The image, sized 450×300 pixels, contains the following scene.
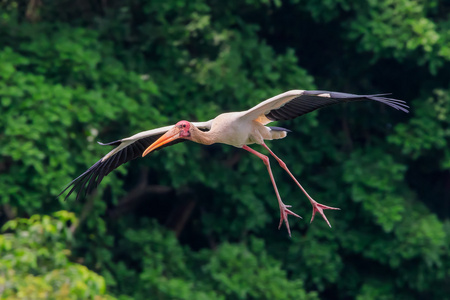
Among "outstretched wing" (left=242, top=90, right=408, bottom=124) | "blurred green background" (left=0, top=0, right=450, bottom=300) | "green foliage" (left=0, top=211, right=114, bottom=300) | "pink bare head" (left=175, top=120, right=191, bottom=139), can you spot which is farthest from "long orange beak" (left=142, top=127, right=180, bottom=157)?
"blurred green background" (left=0, top=0, right=450, bottom=300)

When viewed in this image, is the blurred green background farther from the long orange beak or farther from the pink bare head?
the pink bare head

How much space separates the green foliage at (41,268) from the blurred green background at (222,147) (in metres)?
0.04

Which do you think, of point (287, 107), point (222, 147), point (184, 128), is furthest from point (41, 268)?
point (222, 147)

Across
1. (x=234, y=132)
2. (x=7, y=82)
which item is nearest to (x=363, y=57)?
(x=7, y=82)

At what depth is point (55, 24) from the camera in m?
11.0

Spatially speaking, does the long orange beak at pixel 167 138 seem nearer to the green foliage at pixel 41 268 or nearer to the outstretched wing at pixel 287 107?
the outstretched wing at pixel 287 107

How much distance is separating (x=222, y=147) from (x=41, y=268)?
3745mm

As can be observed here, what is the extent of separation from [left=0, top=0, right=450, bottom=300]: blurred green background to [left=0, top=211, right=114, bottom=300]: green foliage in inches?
1.6

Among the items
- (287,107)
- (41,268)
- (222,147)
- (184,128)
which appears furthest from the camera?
(222,147)

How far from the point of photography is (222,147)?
1198cm

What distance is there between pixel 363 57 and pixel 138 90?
391 centimetres

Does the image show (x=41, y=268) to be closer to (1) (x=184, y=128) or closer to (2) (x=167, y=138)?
(2) (x=167, y=138)

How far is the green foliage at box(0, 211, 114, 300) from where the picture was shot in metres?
8.02

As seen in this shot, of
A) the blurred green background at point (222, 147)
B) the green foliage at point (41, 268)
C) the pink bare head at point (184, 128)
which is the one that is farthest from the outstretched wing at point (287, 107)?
the blurred green background at point (222, 147)
